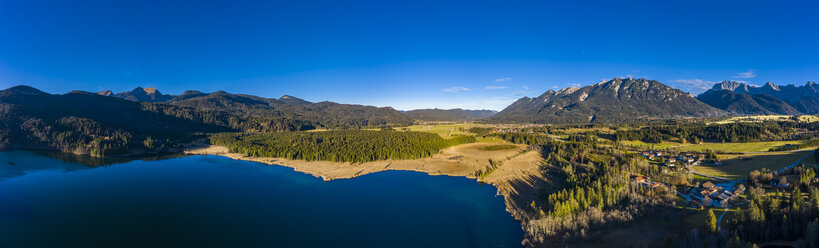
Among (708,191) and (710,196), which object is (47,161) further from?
(708,191)

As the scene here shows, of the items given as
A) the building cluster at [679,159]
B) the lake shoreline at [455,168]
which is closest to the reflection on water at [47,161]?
the lake shoreline at [455,168]

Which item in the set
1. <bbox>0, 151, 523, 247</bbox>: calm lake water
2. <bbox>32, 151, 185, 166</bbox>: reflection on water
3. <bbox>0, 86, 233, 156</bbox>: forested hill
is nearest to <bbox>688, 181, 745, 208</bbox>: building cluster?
<bbox>0, 151, 523, 247</bbox>: calm lake water

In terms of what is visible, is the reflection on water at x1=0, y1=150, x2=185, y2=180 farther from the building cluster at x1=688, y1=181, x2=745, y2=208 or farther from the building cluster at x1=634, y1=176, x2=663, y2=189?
the building cluster at x1=688, y1=181, x2=745, y2=208

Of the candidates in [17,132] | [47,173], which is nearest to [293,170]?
[47,173]

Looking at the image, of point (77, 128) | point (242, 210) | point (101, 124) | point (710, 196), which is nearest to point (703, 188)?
point (710, 196)

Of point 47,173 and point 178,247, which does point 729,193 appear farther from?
point 47,173
